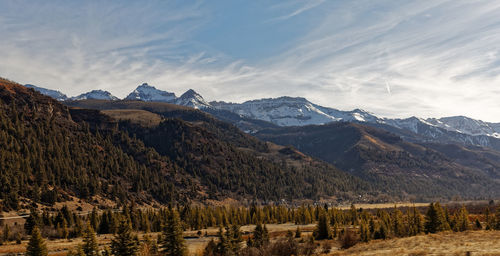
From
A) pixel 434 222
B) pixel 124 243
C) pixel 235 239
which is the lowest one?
pixel 434 222

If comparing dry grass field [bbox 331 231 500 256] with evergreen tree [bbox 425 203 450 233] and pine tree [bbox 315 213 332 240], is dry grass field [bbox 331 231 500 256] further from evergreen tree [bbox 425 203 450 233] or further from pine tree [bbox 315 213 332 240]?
pine tree [bbox 315 213 332 240]

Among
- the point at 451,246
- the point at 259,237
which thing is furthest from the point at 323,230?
the point at 451,246

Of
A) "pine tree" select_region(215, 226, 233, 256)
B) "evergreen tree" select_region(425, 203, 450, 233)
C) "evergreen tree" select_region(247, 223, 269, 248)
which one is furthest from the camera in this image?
"evergreen tree" select_region(425, 203, 450, 233)

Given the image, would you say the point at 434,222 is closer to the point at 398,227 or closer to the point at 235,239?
the point at 398,227

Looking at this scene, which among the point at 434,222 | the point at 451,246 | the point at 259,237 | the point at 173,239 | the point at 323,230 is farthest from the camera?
the point at 323,230

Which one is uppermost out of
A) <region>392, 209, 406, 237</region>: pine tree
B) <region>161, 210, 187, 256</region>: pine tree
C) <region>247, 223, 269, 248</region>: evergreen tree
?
<region>161, 210, 187, 256</region>: pine tree

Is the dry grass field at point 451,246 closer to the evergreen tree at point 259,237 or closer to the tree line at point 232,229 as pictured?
the tree line at point 232,229

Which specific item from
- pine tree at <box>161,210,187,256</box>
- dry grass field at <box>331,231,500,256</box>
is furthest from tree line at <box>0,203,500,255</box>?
dry grass field at <box>331,231,500,256</box>

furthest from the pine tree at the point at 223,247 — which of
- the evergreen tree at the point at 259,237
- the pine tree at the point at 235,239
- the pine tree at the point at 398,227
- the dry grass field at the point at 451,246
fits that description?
the pine tree at the point at 398,227

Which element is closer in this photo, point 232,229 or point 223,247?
point 223,247

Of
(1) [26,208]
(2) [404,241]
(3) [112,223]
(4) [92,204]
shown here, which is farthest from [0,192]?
(2) [404,241]

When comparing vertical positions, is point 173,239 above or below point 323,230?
above

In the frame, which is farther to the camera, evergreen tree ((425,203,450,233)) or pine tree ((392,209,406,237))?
pine tree ((392,209,406,237))

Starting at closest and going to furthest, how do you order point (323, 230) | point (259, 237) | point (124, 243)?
point (124, 243) → point (259, 237) → point (323, 230)
